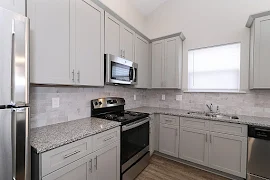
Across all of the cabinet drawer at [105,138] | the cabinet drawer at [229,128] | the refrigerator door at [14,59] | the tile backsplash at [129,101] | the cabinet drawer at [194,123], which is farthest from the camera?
the cabinet drawer at [194,123]

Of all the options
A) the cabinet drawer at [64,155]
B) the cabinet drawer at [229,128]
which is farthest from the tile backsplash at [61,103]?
the cabinet drawer at [229,128]

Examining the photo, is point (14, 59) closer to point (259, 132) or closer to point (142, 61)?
point (142, 61)

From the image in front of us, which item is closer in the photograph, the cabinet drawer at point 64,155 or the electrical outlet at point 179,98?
the cabinet drawer at point 64,155

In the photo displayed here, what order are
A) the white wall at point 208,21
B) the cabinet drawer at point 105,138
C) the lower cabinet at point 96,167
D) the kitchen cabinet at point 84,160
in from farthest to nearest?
1. the white wall at point 208,21
2. the cabinet drawer at point 105,138
3. the lower cabinet at point 96,167
4. the kitchen cabinet at point 84,160

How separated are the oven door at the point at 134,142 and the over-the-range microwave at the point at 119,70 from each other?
73 cm

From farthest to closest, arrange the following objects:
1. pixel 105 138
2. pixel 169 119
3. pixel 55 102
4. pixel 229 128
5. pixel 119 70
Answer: pixel 169 119
pixel 119 70
pixel 229 128
pixel 55 102
pixel 105 138

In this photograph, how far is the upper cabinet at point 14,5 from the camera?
2.82 feet

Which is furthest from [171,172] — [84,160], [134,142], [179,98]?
[84,160]

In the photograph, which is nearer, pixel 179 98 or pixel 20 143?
pixel 20 143

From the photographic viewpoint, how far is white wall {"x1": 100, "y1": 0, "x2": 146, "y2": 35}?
2.62 meters

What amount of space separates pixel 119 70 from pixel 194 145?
1.88m

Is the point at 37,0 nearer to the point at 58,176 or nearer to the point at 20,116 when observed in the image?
the point at 20,116

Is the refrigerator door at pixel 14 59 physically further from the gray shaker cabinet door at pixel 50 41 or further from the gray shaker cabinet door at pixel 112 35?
the gray shaker cabinet door at pixel 112 35

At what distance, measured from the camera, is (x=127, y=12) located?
9.95 ft
